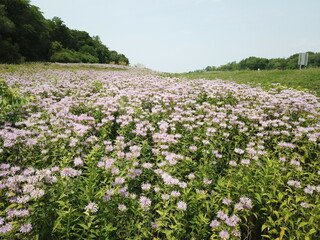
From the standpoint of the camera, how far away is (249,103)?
748 centimetres

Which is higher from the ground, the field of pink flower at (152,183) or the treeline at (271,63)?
the treeline at (271,63)

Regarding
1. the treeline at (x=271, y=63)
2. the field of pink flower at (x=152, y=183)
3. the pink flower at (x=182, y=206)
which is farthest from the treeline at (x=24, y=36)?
the treeline at (x=271, y=63)

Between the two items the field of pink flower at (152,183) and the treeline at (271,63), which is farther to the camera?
the treeline at (271,63)

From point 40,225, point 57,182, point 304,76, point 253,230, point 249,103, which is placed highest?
point 304,76

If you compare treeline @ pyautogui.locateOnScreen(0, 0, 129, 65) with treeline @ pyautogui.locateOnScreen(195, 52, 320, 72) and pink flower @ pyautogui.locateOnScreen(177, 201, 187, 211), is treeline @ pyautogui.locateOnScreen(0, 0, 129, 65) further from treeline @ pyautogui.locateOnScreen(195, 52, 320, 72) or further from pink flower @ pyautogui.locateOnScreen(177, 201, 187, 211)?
treeline @ pyautogui.locateOnScreen(195, 52, 320, 72)

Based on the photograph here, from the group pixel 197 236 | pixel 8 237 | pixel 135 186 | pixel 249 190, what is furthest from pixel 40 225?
pixel 249 190

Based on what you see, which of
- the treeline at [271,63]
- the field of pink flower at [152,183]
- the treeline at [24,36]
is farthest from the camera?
the treeline at [271,63]

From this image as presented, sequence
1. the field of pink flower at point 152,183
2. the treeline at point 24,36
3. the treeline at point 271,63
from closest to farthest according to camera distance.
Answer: the field of pink flower at point 152,183 → the treeline at point 24,36 → the treeline at point 271,63

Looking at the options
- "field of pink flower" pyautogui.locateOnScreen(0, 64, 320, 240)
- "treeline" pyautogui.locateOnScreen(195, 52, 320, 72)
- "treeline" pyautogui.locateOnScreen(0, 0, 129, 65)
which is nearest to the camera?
"field of pink flower" pyautogui.locateOnScreen(0, 64, 320, 240)

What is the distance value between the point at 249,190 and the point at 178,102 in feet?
14.2

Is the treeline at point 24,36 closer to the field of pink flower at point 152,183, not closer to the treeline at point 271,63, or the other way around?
the field of pink flower at point 152,183

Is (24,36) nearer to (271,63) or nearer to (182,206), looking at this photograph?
(182,206)

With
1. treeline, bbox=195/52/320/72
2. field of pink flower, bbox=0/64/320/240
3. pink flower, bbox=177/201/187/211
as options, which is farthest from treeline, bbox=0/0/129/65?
treeline, bbox=195/52/320/72

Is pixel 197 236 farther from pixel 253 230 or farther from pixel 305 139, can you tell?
pixel 305 139
